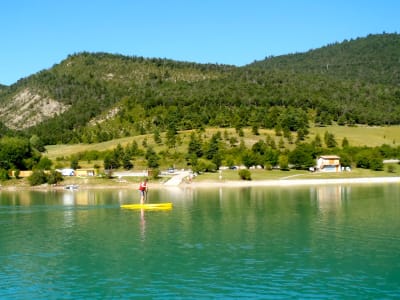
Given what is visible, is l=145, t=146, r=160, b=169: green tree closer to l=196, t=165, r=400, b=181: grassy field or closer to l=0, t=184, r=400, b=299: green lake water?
l=196, t=165, r=400, b=181: grassy field

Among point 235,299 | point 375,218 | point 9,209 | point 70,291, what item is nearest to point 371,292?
point 235,299

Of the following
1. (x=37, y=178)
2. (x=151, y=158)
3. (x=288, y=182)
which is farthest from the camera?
(x=151, y=158)

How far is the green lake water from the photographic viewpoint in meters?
35.9

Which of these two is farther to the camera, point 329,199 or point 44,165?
point 44,165

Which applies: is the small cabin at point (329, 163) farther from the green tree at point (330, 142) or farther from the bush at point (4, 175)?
the bush at point (4, 175)

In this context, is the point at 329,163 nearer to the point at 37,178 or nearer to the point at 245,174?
the point at 245,174

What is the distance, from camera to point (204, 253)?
46.2m

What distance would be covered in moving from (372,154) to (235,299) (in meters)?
134

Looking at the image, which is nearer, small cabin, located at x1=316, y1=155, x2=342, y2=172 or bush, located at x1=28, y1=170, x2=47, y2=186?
bush, located at x1=28, y1=170, x2=47, y2=186

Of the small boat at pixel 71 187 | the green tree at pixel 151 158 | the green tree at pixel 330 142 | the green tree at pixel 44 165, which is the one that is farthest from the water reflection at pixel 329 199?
the green tree at pixel 44 165

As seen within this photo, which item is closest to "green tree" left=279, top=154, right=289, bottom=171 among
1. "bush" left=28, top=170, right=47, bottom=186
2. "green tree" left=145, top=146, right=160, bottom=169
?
"green tree" left=145, top=146, right=160, bottom=169

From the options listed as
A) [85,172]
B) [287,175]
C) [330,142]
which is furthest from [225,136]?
[85,172]

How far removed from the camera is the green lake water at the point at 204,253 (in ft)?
118

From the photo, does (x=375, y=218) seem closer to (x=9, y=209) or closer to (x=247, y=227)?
(x=247, y=227)
